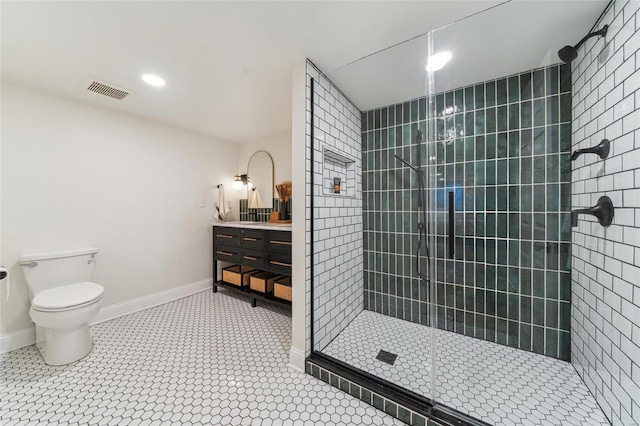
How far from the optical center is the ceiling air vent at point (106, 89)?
6.19 feet

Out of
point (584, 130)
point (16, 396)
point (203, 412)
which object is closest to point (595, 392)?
point (584, 130)

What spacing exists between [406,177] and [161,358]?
253cm

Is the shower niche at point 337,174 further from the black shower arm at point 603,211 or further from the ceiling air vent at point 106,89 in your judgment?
the ceiling air vent at point 106,89

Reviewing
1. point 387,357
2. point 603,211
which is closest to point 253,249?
point 387,357

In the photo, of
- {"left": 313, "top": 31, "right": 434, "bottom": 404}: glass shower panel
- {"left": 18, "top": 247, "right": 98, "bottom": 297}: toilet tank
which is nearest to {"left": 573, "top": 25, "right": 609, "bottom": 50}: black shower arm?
{"left": 313, "top": 31, "right": 434, "bottom": 404}: glass shower panel

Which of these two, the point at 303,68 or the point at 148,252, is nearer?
the point at 303,68

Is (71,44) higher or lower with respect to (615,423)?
higher

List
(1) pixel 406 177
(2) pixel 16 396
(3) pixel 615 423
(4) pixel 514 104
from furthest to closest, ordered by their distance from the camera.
Answer: 1. (1) pixel 406 177
2. (4) pixel 514 104
3. (2) pixel 16 396
4. (3) pixel 615 423

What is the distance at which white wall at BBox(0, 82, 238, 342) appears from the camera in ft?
6.23

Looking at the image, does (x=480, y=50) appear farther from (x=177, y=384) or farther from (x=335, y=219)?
(x=177, y=384)

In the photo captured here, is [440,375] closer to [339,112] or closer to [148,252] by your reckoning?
[339,112]

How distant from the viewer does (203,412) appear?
1295 mm

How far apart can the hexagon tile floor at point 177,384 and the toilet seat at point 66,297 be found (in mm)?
447

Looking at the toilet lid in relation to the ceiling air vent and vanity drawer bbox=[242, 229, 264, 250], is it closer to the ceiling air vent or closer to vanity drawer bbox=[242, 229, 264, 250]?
vanity drawer bbox=[242, 229, 264, 250]
